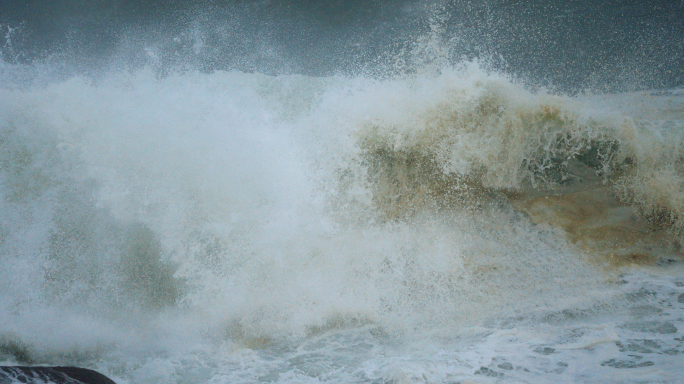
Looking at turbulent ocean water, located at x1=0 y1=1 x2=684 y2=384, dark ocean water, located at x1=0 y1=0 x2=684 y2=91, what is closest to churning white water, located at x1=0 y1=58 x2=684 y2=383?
turbulent ocean water, located at x1=0 y1=1 x2=684 y2=384

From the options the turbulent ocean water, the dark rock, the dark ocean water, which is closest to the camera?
the dark rock

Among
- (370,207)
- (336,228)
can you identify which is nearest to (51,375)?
(336,228)

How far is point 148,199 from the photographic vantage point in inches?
132

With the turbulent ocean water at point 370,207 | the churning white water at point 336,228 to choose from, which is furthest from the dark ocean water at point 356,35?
the churning white water at point 336,228

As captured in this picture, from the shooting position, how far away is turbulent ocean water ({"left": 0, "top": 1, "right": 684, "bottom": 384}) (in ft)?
9.30

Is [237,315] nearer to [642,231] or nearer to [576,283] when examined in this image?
[576,283]

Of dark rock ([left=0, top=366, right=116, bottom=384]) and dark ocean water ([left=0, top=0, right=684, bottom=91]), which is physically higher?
dark ocean water ([left=0, top=0, right=684, bottom=91])

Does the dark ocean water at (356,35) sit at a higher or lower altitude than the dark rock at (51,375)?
higher

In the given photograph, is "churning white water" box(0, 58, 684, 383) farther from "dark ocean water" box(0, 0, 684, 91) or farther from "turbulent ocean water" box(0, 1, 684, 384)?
"dark ocean water" box(0, 0, 684, 91)

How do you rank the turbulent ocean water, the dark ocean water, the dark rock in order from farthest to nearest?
Result: the dark ocean water
the turbulent ocean water
the dark rock

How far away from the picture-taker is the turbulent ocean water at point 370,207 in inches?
112

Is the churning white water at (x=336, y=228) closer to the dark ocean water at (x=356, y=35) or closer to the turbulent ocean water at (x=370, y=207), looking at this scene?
the turbulent ocean water at (x=370, y=207)

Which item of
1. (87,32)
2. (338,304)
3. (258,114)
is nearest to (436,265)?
(338,304)

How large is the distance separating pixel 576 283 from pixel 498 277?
588mm
